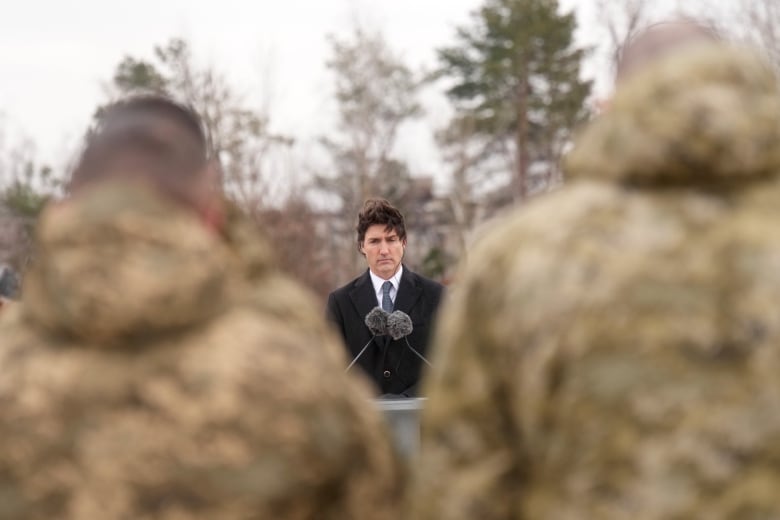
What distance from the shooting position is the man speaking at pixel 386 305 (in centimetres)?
694

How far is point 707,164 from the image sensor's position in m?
2.12

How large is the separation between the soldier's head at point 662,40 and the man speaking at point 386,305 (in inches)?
172

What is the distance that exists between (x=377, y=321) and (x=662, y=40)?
15.0 feet

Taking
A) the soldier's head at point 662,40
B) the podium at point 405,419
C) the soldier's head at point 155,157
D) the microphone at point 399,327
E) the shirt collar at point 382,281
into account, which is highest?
the soldier's head at point 662,40

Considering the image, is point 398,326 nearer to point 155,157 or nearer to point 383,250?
point 383,250

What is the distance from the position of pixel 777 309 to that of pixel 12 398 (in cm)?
130

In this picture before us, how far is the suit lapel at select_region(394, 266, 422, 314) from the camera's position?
280 inches

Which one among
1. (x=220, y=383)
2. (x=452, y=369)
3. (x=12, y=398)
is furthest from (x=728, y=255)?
(x=12, y=398)

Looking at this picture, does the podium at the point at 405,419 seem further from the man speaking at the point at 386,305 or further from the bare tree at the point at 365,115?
the bare tree at the point at 365,115

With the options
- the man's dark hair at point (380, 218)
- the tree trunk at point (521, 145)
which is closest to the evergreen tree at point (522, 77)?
the tree trunk at point (521, 145)

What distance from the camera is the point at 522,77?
50.1m

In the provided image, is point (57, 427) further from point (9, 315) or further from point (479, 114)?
point (479, 114)

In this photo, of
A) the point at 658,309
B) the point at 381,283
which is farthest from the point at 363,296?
the point at 658,309

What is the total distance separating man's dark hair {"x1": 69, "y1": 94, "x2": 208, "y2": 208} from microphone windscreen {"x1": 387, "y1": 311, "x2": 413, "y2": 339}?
445 centimetres
